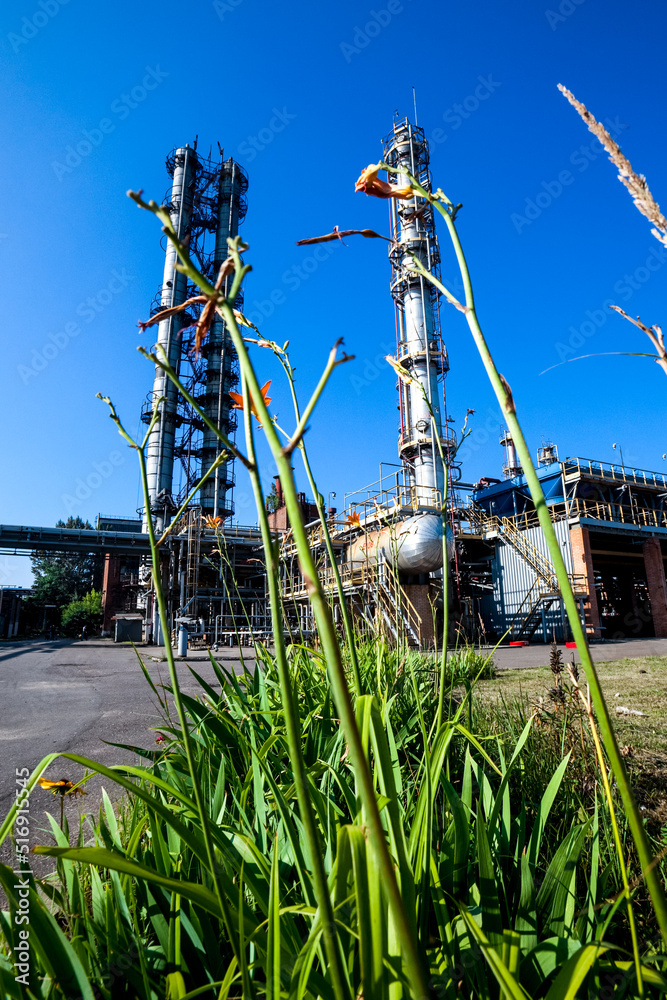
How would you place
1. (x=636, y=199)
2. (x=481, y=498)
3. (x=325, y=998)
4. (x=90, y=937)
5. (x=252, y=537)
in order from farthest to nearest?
1. (x=481, y=498)
2. (x=252, y=537)
3. (x=90, y=937)
4. (x=325, y=998)
5. (x=636, y=199)

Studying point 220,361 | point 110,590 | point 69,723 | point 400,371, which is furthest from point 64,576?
point 400,371

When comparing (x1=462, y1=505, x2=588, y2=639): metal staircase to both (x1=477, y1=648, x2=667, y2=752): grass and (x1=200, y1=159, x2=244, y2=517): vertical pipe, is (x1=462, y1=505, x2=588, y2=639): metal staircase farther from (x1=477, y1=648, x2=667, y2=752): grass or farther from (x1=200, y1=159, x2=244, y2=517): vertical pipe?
(x1=200, y1=159, x2=244, y2=517): vertical pipe

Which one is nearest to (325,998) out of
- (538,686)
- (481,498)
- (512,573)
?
(538,686)

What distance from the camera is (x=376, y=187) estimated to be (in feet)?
3.21

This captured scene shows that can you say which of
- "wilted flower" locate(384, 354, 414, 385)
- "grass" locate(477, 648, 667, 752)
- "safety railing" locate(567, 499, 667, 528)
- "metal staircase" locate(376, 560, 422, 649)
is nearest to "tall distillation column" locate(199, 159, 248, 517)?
"safety railing" locate(567, 499, 667, 528)

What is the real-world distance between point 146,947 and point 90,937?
0.13m

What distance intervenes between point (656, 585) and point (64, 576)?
161 feet

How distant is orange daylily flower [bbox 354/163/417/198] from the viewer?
0.96 metres

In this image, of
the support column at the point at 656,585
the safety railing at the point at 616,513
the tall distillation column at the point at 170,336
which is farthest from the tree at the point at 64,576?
the support column at the point at 656,585

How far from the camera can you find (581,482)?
22000 mm

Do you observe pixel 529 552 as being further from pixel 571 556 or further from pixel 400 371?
pixel 400 371

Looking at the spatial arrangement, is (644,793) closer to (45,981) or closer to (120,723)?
(45,981)

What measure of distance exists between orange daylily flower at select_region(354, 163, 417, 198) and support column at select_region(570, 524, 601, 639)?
17491 millimetres

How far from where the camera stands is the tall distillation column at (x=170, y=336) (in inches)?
1097
